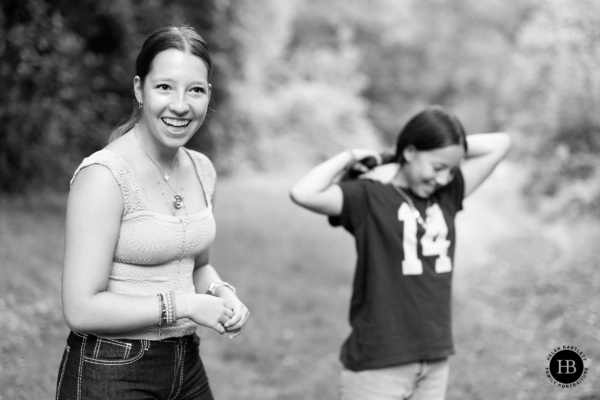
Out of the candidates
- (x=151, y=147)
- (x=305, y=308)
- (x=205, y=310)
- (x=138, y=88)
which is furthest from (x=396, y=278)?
(x=305, y=308)

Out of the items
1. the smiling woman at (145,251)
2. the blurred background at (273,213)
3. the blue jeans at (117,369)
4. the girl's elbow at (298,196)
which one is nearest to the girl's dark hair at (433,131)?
the girl's elbow at (298,196)

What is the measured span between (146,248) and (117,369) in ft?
1.20

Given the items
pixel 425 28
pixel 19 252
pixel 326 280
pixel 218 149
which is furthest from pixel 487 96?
pixel 19 252

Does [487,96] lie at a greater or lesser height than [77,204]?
greater

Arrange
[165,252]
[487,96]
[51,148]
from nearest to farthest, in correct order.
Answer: [165,252] < [51,148] < [487,96]

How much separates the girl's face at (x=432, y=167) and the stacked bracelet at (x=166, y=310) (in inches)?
55.5

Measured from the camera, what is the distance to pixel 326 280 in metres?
7.70

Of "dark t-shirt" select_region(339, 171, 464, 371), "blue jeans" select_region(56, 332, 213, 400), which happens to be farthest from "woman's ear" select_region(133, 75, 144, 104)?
"dark t-shirt" select_region(339, 171, 464, 371)

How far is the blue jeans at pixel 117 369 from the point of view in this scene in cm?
195

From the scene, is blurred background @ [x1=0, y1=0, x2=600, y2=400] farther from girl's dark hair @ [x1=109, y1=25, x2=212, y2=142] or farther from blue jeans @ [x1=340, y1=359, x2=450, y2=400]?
blue jeans @ [x1=340, y1=359, x2=450, y2=400]

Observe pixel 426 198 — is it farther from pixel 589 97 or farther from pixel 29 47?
pixel 589 97

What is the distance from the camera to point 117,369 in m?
1.97

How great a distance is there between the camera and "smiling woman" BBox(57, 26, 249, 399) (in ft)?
6.13

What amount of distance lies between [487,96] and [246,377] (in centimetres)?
2637
